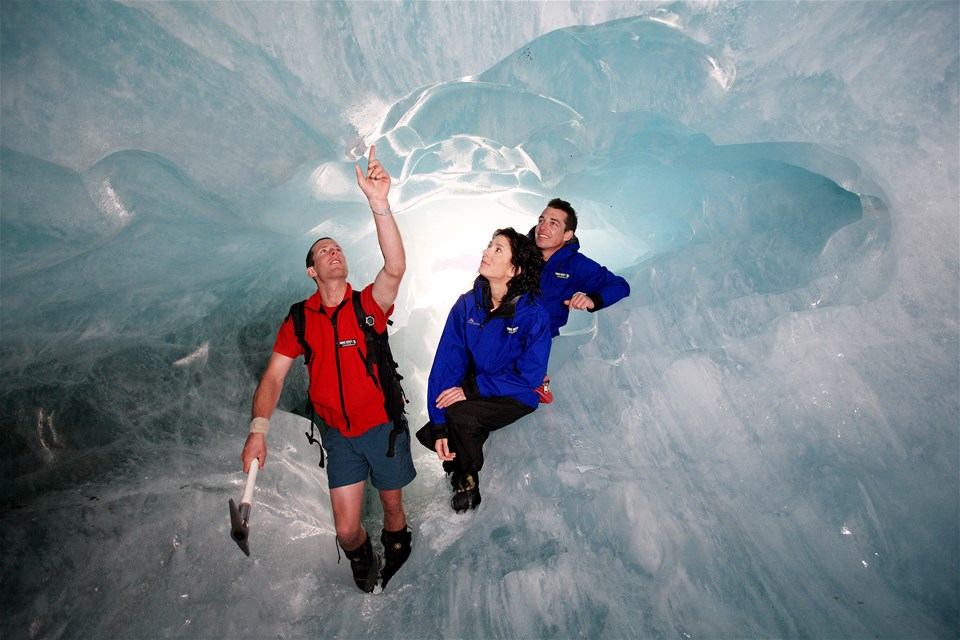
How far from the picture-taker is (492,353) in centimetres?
254

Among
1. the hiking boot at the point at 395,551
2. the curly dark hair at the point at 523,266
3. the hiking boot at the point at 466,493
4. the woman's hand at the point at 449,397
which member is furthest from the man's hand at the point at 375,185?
the hiking boot at the point at 395,551

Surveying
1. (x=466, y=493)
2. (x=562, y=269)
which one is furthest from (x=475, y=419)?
(x=562, y=269)

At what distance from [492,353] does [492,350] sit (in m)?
0.02

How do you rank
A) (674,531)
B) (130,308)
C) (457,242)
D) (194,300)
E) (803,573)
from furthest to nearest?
1. (457,242)
2. (194,300)
3. (130,308)
4. (674,531)
5. (803,573)

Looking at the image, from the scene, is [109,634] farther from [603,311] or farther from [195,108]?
[603,311]

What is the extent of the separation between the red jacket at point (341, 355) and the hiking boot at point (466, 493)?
0.60m

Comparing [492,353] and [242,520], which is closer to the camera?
[242,520]

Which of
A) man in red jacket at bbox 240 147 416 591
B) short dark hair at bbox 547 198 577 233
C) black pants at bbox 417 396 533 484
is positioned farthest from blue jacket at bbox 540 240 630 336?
man in red jacket at bbox 240 147 416 591

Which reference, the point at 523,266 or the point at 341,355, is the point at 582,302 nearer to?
the point at 523,266

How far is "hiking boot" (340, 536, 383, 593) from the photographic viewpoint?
2.67 m

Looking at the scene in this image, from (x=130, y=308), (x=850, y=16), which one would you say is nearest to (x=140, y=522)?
(x=130, y=308)

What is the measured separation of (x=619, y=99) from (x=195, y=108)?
2.52 meters

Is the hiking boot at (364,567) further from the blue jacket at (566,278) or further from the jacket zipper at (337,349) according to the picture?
the blue jacket at (566,278)

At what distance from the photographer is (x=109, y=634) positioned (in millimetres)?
2232
